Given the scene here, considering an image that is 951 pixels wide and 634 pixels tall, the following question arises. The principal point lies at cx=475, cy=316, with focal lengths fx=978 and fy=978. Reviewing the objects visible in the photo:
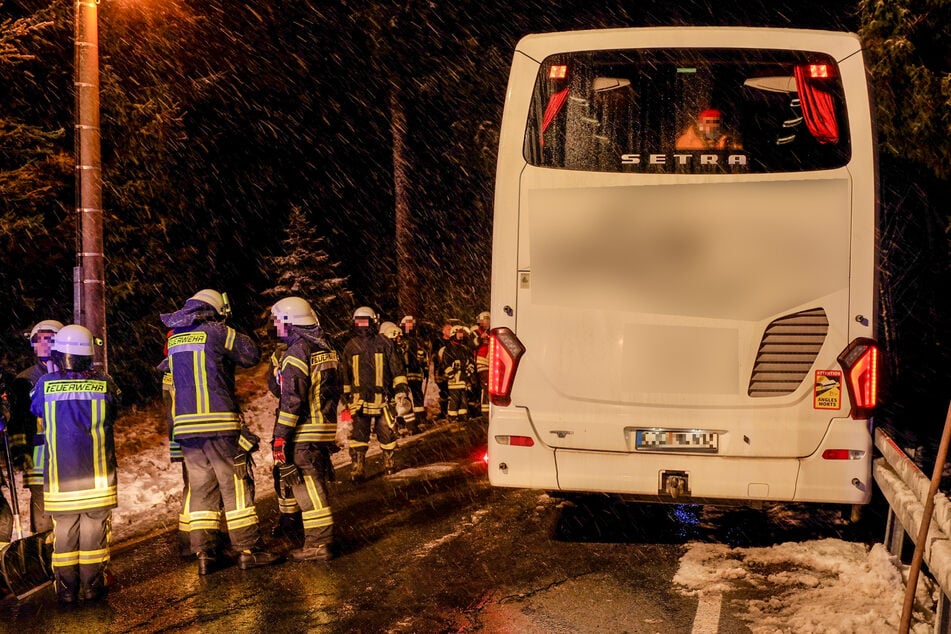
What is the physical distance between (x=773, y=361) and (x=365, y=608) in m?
3.12

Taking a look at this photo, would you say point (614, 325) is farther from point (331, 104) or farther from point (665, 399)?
point (331, 104)

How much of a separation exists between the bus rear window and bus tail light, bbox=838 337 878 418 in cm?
122

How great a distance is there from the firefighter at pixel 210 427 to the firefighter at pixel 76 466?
23.6 inches

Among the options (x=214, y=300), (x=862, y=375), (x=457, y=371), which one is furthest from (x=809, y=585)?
(x=457, y=371)

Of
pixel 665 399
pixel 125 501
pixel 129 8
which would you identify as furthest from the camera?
pixel 129 8

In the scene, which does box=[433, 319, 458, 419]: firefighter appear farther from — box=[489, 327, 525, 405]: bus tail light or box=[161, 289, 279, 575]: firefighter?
box=[489, 327, 525, 405]: bus tail light

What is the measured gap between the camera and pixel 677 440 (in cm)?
661

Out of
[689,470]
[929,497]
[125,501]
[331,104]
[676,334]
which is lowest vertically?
[125,501]

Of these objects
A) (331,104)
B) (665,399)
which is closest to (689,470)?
(665,399)

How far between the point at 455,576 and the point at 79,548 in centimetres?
259

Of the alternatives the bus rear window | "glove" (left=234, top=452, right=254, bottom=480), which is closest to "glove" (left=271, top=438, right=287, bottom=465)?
"glove" (left=234, top=452, right=254, bottom=480)

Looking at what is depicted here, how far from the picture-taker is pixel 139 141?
16.6 m

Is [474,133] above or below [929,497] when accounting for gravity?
above

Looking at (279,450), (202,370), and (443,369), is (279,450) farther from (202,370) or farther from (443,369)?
(443,369)
